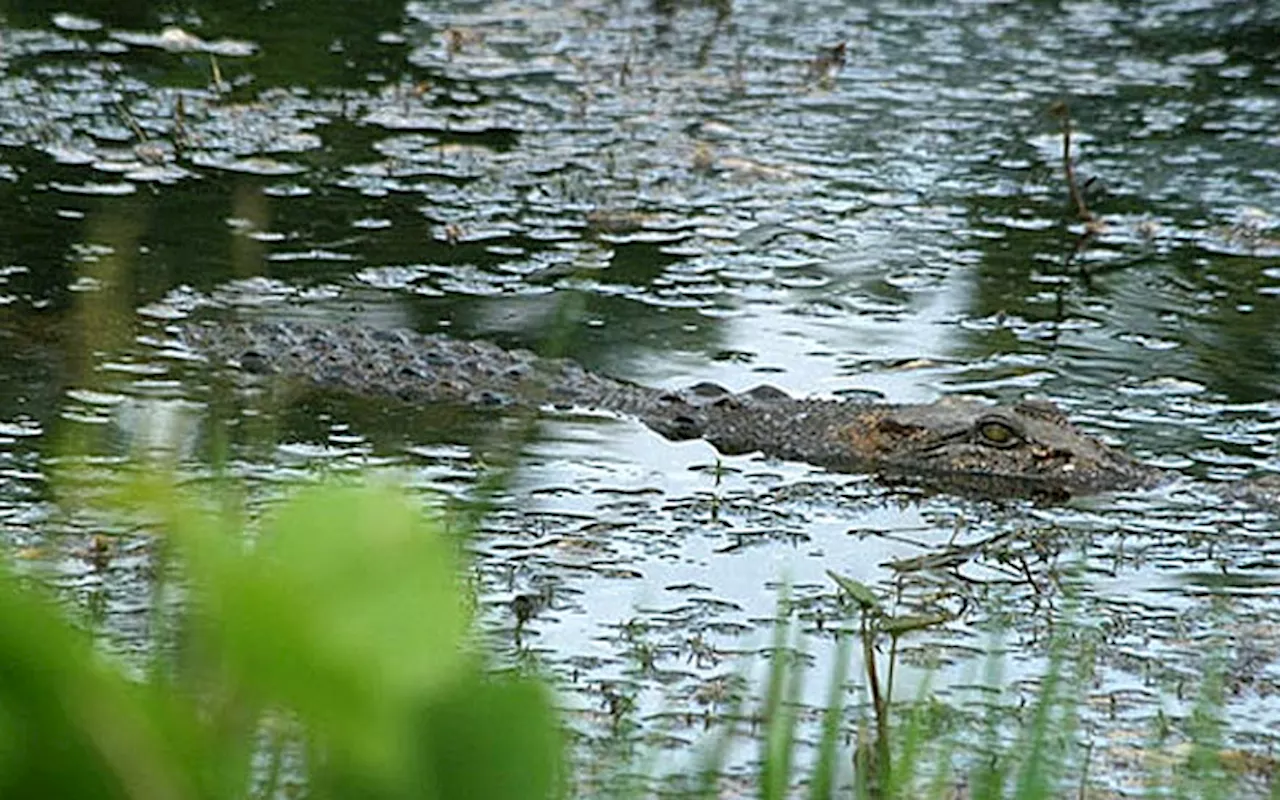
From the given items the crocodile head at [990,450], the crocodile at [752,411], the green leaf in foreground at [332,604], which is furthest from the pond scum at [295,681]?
the crocodile head at [990,450]

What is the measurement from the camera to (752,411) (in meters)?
7.41

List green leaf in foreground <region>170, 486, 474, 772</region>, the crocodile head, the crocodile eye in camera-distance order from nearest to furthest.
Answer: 1. green leaf in foreground <region>170, 486, 474, 772</region>
2. the crocodile head
3. the crocodile eye

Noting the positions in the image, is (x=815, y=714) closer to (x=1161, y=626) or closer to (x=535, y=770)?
(x=1161, y=626)

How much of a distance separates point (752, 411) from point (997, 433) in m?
0.72

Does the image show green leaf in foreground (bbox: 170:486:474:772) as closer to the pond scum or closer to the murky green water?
the pond scum

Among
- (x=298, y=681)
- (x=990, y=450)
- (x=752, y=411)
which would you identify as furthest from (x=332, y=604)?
(x=752, y=411)

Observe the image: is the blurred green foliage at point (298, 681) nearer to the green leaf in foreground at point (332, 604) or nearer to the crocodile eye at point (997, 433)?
the green leaf in foreground at point (332, 604)

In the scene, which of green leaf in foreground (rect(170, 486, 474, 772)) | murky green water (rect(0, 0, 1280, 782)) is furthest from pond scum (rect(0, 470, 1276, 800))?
murky green water (rect(0, 0, 1280, 782))

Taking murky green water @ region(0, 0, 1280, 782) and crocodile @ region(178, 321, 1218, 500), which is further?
crocodile @ region(178, 321, 1218, 500)

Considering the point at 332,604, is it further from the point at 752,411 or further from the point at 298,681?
the point at 752,411

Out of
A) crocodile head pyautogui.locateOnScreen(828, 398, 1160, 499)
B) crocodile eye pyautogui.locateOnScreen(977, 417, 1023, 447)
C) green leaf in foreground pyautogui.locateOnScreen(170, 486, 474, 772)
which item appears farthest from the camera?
crocodile eye pyautogui.locateOnScreen(977, 417, 1023, 447)

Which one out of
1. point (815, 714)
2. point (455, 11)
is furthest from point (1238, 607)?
point (455, 11)

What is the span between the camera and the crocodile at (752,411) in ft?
23.4

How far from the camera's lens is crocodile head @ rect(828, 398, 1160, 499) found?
23.1 feet
